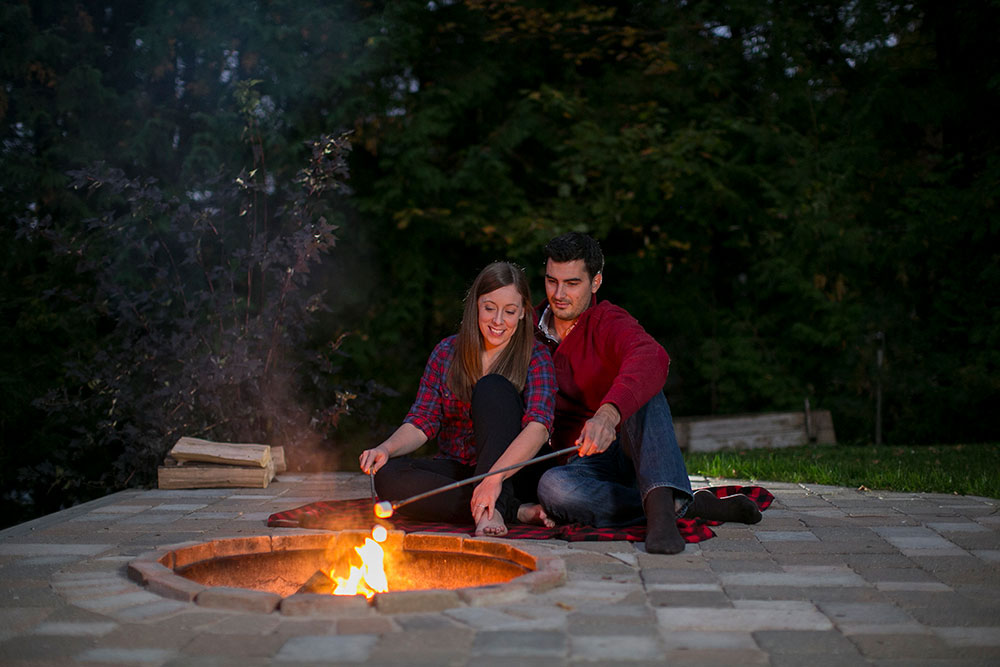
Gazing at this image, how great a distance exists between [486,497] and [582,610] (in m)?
1.04

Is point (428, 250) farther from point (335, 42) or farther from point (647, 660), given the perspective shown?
point (647, 660)

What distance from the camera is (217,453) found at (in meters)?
5.43

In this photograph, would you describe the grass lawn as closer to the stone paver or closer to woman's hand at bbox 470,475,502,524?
the stone paver

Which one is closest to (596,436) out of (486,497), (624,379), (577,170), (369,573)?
(624,379)

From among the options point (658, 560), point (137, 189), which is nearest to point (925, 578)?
point (658, 560)

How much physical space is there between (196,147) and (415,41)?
2.30 metres

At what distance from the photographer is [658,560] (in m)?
3.27

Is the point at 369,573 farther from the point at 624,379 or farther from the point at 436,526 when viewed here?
the point at 624,379

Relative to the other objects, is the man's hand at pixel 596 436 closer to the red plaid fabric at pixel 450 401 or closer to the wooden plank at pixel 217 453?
the red plaid fabric at pixel 450 401

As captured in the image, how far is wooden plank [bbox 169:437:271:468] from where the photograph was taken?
17.8ft

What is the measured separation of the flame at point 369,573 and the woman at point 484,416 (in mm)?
401

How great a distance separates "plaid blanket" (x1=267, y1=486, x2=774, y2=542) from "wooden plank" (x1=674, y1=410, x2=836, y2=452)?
4.69 m

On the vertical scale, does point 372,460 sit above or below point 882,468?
above

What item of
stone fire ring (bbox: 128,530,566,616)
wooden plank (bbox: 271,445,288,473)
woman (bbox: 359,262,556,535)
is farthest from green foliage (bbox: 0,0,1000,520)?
stone fire ring (bbox: 128,530,566,616)
